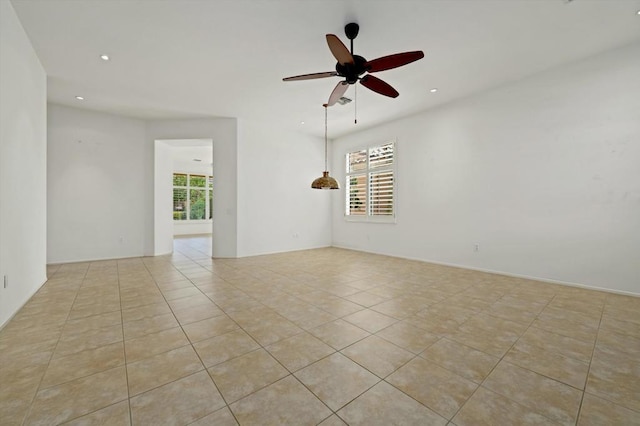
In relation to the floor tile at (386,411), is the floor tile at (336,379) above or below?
below

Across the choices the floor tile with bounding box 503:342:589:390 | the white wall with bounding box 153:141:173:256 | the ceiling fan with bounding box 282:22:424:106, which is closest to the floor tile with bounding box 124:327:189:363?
the floor tile with bounding box 503:342:589:390

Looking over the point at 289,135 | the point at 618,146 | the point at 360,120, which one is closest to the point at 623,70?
the point at 618,146

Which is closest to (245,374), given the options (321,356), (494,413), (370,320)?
(321,356)

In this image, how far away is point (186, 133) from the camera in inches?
245

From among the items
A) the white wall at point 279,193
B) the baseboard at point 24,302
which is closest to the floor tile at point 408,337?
the baseboard at point 24,302

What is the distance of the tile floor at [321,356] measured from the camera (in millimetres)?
1459

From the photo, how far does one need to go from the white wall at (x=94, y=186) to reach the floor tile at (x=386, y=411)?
659 cm

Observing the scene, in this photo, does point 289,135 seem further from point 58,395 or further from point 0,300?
point 58,395

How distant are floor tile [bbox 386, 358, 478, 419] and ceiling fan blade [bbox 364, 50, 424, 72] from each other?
2.73 m

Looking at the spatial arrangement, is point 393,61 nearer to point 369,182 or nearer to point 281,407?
point 281,407

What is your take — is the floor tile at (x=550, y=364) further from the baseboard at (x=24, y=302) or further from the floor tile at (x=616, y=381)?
the baseboard at (x=24, y=302)

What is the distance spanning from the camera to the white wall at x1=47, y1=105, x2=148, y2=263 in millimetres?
5297

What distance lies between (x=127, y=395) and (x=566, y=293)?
5012 millimetres

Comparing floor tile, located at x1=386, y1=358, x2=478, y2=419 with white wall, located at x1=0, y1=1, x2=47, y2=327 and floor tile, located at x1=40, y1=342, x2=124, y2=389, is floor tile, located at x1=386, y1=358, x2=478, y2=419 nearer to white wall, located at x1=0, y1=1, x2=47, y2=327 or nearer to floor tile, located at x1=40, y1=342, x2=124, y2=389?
floor tile, located at x1=40, y1=342, x2=124, y2=389
